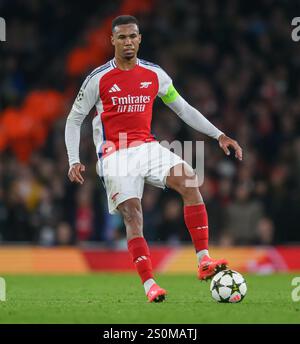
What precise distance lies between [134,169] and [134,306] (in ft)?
4.04

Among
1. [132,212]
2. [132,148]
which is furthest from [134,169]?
[132,212]

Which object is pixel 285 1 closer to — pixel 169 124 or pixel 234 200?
pixel 169 124

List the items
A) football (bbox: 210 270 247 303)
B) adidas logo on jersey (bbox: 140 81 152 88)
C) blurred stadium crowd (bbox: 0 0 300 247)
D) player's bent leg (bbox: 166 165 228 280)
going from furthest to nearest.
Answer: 1. blurred stadium crowd (bbox: 0 0 300 247)
2. adidas logo on jersey (bbox: 140 81 152 88)
3. player's bent leg (bbox: 166 165 228 280)
4. football (bbox: 210 270 247 303)

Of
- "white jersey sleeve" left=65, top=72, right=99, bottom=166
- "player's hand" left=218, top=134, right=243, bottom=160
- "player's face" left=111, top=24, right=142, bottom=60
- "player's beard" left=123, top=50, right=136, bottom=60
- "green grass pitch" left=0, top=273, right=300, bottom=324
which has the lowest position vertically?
"green grass pitch" left=0, top=273, right=300, bottom=324

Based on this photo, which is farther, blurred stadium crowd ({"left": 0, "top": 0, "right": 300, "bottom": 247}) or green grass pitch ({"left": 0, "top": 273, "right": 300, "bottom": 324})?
blurred stadium crowd ({"left": 0, "top": 0, "right": 300, "bottom": 247})

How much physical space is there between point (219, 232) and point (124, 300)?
6.21 metres

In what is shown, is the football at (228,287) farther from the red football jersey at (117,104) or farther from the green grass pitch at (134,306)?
the red football jersey at (117,104)

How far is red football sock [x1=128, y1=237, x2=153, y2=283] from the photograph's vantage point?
8.16 meters

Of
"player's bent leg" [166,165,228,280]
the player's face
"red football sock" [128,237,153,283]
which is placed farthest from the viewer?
the player's face

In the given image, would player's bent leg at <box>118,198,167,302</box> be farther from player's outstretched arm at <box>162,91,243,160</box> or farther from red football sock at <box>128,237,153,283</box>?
player's outstretched arm at <box>162,91,243,160</box>

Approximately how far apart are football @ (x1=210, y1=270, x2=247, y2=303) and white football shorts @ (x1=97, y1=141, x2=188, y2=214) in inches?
36.6

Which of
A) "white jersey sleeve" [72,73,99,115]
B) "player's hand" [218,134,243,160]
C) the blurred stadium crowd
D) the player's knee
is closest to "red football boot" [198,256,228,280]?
the player's knee

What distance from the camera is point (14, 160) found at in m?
16.7
